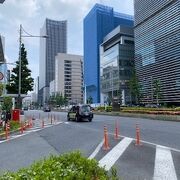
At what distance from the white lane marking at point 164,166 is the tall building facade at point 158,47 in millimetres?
86430

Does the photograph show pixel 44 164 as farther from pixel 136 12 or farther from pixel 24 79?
pixel 136 12

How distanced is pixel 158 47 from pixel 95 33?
5874 cm

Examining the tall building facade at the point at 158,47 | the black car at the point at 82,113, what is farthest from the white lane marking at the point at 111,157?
the tall building facade at the point at 158,47

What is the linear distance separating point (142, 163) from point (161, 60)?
100885mm

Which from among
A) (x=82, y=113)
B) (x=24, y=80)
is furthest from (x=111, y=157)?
(x=24, y=80)

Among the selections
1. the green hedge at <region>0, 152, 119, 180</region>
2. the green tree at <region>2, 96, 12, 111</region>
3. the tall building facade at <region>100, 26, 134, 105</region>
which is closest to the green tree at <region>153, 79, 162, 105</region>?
the tall building facade at <region>100, 26, 134, 105</region>

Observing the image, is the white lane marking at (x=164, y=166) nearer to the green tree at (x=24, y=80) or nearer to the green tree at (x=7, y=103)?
the green tree at (x=7, y=103)

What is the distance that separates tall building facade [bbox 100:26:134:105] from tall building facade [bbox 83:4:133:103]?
8.89 meters

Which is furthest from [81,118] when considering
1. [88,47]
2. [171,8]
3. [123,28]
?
[88,47]

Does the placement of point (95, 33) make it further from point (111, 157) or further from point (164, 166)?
point (164, 166)

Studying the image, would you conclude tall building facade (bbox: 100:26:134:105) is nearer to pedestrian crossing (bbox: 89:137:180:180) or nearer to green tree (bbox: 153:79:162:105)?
green tree (bbox: 153:79:162:105)

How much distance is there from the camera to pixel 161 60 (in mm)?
108438

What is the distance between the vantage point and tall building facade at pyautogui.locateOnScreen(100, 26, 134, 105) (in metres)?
136

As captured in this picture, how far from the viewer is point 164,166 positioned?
949cm
